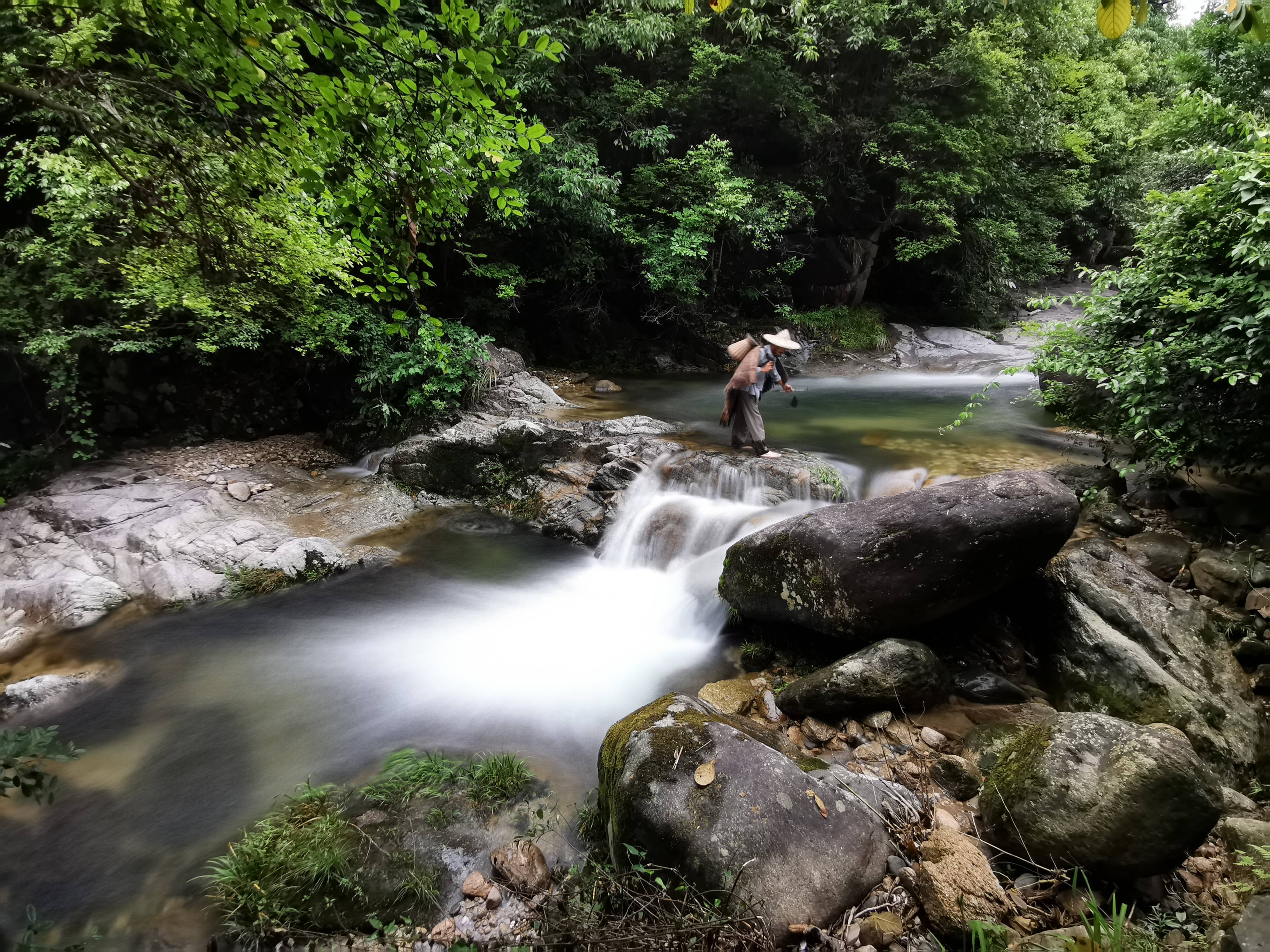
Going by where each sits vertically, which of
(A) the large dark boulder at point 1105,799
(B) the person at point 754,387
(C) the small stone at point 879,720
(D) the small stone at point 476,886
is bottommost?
(D) the small stone at point 476,886

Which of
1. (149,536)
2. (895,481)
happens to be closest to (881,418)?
(895,481)

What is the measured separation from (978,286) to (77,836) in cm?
2336

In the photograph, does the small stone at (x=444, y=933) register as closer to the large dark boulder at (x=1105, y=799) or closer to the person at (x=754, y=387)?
the large dark boulder at (x=1105, y=799)

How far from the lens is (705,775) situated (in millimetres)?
3092

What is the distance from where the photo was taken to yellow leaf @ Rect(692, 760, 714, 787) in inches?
121

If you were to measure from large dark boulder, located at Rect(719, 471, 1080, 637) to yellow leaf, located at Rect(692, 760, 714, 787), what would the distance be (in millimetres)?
1987

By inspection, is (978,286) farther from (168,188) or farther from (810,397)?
(168,188)

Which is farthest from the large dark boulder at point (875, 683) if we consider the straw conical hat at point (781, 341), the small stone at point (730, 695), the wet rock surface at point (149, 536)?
the wet rock surface at point (149, 536)

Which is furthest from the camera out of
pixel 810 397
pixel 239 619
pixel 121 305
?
pixel 810 397

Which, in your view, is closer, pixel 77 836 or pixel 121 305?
pixel 77 836

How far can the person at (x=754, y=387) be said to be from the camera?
7.93m

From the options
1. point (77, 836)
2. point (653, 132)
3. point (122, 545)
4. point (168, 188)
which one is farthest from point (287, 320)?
point (653, 132)

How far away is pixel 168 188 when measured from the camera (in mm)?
3727

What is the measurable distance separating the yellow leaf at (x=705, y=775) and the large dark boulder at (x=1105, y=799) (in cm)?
147
